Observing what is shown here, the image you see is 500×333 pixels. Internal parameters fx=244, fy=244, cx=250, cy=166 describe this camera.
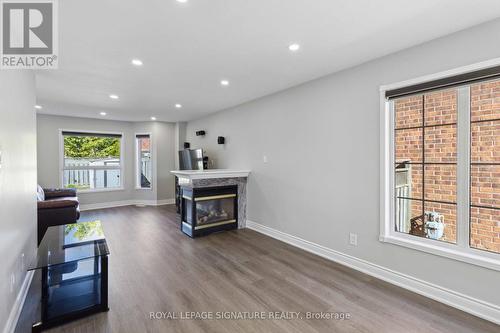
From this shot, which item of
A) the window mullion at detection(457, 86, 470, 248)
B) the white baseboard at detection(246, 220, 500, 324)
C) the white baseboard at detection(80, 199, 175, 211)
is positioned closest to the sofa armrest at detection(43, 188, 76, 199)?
the white baseboard at detection(80, 199, 175, 211)

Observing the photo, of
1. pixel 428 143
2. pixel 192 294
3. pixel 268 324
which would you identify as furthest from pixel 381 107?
pixel 192 294

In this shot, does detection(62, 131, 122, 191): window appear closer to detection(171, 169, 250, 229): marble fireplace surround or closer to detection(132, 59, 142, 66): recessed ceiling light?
detection(171, 169, 250, 229): marble fireplace surround

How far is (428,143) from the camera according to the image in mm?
2557

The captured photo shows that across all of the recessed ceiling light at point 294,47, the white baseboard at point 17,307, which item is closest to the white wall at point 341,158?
the recessed ceiling light at point 294,47

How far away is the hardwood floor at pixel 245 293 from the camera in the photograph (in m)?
2.00

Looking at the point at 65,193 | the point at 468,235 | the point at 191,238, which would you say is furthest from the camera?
the point at 65,193

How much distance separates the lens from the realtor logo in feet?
6.25

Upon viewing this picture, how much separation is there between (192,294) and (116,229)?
305cm

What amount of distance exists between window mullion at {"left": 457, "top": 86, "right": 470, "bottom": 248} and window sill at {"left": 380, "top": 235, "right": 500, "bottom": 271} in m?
0.07

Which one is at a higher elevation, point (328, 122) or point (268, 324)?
point (328, 122)

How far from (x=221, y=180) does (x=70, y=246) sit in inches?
99.4

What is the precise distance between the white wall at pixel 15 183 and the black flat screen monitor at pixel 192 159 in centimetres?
295

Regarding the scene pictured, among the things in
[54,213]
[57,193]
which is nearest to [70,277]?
[54,213]

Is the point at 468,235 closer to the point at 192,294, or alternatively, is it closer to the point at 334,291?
the point at 334,291
